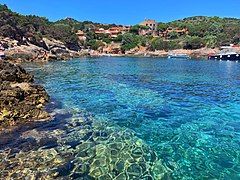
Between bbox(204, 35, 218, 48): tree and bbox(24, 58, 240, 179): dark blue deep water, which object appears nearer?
bbox(24, 58, 240, 179): dark blue deep water

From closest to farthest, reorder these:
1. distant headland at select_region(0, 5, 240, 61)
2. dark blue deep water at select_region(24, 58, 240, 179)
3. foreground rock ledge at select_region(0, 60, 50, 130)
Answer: dark blue deep water at select_region(24, 58, 240, 179) → foreground rock ledge at select_region(0, 60, 50, 130) → distant headland at select_region(0, 5, 240, 61)

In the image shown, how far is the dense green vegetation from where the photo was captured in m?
108

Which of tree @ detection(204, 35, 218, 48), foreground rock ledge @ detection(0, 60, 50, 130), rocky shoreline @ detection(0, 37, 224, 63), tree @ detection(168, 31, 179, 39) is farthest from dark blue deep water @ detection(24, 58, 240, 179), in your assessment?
tree @ detection(168, 31, 179, 39)

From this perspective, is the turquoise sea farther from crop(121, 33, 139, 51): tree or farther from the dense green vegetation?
crop(121, 33, 139, 51): tree

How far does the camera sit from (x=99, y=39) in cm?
17788

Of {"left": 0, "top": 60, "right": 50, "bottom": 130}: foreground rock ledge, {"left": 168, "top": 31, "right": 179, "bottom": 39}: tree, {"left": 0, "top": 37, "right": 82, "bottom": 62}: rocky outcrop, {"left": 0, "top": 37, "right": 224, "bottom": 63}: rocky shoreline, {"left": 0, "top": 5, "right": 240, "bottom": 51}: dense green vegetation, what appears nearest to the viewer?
{"left": 0, "top": 60, "right": 50, "bottom": 130}: foreground rock ledge

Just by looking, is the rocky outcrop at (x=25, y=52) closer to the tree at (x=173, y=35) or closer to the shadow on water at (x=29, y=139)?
the shadow on water at (x=29, y=139)

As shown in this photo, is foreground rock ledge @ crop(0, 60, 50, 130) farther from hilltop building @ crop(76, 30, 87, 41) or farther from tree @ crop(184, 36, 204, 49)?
hilltop building @ crop(76, 30, 87, 41)

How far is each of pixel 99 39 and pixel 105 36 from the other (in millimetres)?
4203

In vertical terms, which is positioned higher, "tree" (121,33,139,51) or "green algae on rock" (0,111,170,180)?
"green algae on rock" (0,111,170,180)

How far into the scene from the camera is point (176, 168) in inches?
451

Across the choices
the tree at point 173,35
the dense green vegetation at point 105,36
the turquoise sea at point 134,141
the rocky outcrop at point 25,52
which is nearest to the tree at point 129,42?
the dense green vegetation at point 105,36

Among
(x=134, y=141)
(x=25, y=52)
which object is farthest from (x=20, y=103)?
(x=25, y=52)

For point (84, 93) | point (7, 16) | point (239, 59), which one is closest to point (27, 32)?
point (7, 16)
